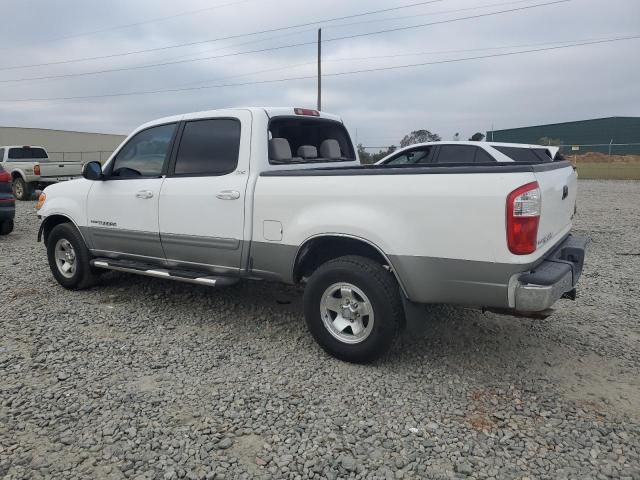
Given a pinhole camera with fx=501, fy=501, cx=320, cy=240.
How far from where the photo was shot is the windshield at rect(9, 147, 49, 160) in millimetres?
16953

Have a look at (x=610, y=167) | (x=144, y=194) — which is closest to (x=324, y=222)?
(x=144, y=194)

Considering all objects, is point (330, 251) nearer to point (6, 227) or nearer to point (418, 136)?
point (6, 227)

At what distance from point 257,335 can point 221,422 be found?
4.70ft

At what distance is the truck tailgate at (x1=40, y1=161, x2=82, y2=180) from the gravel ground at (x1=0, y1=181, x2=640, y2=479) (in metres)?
12.1

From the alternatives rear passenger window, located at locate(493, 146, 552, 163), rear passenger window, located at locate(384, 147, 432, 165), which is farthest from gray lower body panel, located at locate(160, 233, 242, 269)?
rear passenger window, located at locate(493, 146, 552, 163)

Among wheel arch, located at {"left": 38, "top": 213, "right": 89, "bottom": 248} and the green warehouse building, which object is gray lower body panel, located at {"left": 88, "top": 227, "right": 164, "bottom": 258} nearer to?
wheel arch, located at {"left": 38, "top": 213, "right": 89, "bottom": 248}

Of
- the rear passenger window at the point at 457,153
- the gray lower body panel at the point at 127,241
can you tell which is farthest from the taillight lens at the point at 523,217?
the rear passenger window at the point at 457,153

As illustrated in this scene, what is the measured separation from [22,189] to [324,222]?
52.1ft

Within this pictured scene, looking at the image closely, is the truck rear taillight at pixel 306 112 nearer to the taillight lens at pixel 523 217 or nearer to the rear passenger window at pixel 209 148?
the rear passenger window at pixel 209 148

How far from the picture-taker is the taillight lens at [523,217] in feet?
10.0

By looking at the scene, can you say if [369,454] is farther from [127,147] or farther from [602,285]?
[602,285]

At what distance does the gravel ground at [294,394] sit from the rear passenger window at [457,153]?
12.6 ft

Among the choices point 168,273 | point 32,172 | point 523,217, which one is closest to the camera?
point 523,217

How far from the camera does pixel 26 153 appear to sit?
17438 mm
